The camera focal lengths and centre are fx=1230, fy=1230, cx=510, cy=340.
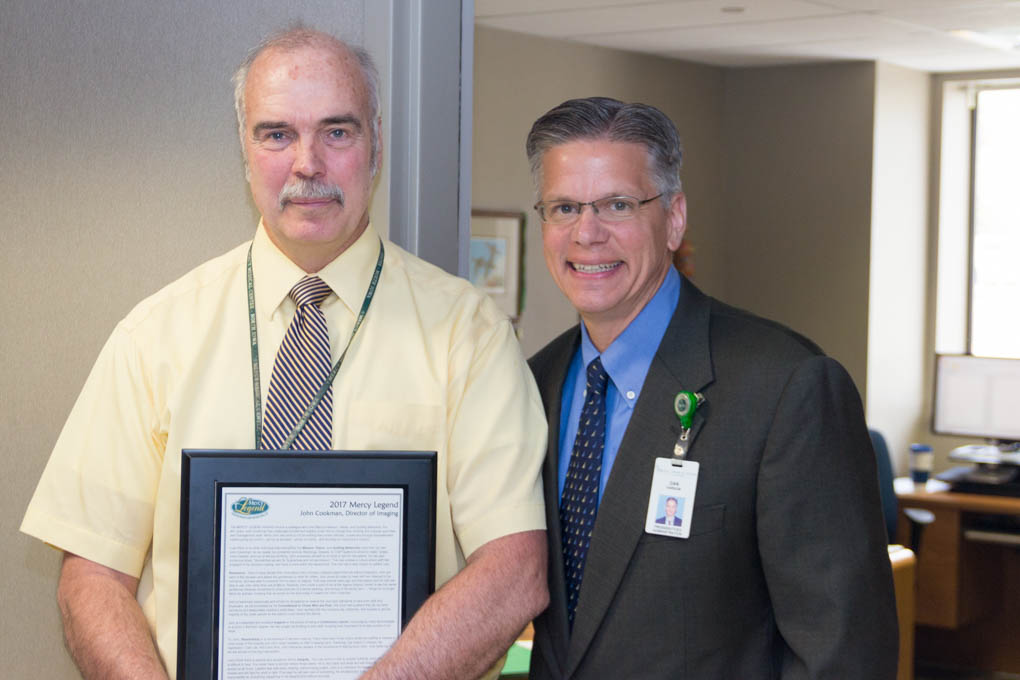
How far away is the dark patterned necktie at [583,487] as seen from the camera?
77.1 inches

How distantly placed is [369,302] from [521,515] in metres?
0.40

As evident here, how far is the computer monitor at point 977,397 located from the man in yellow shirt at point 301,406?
5.70 meters

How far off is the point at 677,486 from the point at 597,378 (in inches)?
10.4

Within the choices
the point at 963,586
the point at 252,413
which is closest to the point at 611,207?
the point at 252,413

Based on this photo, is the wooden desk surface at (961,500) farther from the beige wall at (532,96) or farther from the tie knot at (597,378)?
the tie knot at (597,378)

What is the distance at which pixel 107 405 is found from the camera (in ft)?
5.93

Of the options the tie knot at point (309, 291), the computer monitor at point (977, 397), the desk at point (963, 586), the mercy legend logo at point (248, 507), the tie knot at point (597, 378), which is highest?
the tie knot at point (309, 291)

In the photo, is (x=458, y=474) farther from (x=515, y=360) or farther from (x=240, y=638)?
(x=240, y=638)

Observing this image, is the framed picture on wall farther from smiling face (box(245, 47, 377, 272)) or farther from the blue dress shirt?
smiling face (box(245, 47, 377, 272))

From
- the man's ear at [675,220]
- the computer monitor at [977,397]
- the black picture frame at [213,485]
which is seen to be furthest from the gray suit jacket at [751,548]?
the computer monitor at [977,397]

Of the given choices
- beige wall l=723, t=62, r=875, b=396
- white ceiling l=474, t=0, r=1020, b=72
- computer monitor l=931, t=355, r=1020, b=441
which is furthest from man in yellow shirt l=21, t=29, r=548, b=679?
beige wall l=723, t=62, r=875, b=396

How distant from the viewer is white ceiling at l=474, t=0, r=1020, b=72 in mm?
5965

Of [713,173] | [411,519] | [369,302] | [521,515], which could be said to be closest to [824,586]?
[521,515]

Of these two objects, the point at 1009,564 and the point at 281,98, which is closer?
the point at 281,98
